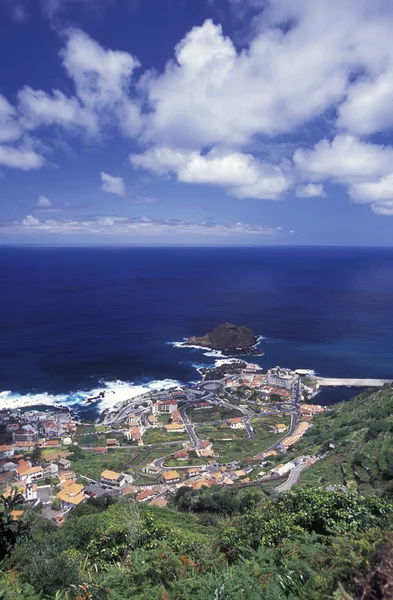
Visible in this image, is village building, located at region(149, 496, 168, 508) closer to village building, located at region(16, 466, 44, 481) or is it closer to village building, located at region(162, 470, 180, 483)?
village building, located at region(162, 470, 180, 483)

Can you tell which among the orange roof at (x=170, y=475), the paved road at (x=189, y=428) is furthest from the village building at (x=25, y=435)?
the paved road at (x=189, y=428)

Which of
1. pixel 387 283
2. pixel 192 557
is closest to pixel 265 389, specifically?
pixel 192 557

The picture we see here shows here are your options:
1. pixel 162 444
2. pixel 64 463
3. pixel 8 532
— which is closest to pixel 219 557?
pixel 8 532

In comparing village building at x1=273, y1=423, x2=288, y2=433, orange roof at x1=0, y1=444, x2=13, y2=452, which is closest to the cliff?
village building at x1=273, y1=423, x2=288, y2=433

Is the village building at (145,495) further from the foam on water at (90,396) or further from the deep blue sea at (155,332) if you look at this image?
the deep blue sea at (155,332)

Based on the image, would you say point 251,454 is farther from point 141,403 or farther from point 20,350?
point 20,350

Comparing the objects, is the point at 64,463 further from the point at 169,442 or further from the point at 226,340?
the point at 226,340

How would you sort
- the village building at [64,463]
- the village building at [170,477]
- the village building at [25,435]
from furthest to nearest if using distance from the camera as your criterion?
the village building at [25,435], the village building at [64,463], the village building at [170,477]
